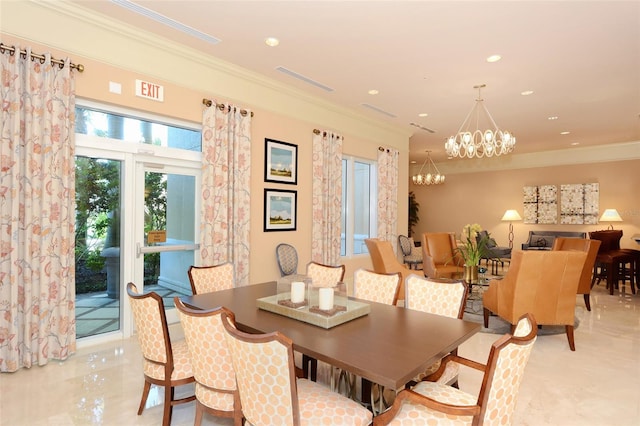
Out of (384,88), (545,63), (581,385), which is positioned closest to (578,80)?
(545,63)

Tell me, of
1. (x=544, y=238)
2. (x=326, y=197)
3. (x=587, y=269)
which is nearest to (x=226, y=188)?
(x=326, y=197)

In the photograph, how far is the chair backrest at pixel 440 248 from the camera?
6.56 metres

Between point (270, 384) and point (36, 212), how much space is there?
289 cm

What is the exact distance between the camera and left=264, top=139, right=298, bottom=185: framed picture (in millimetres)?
5020

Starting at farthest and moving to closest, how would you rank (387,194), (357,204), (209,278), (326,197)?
(387,194) → (357,204) → (326,197) → (209,278)

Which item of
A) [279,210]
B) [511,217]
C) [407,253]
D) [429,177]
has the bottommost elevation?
[407,253]

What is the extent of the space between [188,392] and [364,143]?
206 inches

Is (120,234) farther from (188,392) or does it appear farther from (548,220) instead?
(548,220)

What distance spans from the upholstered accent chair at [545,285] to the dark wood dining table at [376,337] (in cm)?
192

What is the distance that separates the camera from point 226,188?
4.41 metres

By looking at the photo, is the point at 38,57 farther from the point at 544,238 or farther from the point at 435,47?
the point at 544,238

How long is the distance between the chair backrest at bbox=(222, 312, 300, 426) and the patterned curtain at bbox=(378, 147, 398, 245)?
229 inches

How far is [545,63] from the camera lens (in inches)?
164

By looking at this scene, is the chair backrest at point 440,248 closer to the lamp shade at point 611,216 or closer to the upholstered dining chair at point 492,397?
the lamp shade at point 611,216
